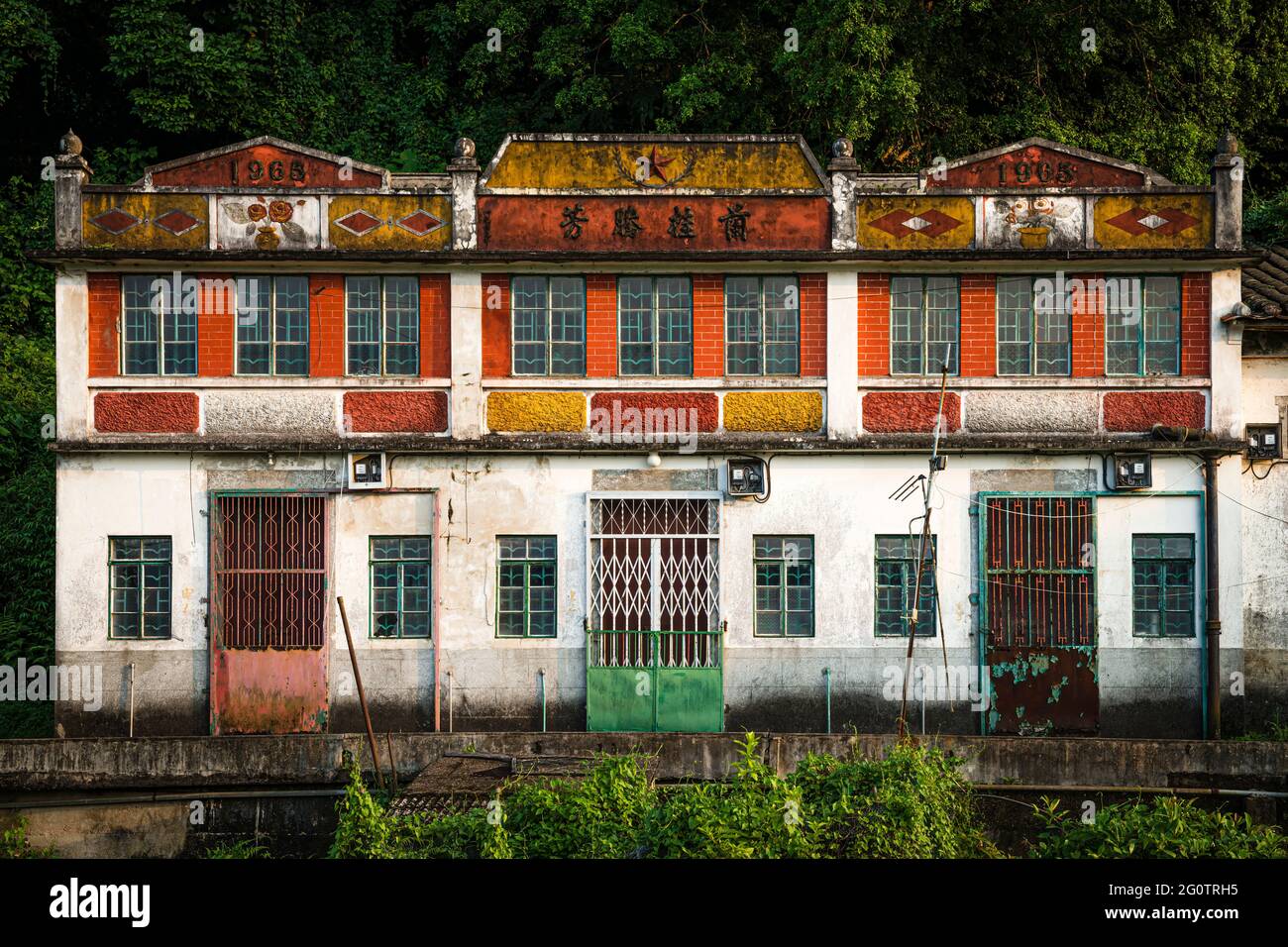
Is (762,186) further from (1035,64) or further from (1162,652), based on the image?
(1035,64)

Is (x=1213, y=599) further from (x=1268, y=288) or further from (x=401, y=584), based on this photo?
(x=401, y=584)

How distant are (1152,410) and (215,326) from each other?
11395 millimetres

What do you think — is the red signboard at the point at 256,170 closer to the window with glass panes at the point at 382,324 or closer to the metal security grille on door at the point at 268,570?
the window with glass panes at the point at 382,324

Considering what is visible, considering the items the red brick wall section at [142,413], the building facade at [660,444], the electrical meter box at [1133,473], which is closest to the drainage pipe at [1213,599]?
the building facade at [660,444]

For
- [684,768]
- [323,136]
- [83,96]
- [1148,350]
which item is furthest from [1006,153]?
[83,96]

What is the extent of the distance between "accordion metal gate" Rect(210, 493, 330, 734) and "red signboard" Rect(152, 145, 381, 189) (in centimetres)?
379

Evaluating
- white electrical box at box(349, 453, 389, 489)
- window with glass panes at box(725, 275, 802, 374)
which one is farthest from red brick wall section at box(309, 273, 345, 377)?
window with glass panes at box(725, 275, 802, 374)

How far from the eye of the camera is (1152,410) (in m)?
16.3

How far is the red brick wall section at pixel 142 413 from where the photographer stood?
1611 cm

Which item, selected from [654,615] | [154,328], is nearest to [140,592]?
[154,328]

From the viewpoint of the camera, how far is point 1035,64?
2469cm

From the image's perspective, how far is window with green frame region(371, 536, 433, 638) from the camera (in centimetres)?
1623

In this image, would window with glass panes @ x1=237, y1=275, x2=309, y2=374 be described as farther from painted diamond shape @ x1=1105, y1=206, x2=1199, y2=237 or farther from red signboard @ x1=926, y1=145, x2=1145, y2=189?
painted diamond shape @ x1=1105, y1=206, x2=1199, y2=237

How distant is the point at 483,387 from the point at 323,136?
12653mm
